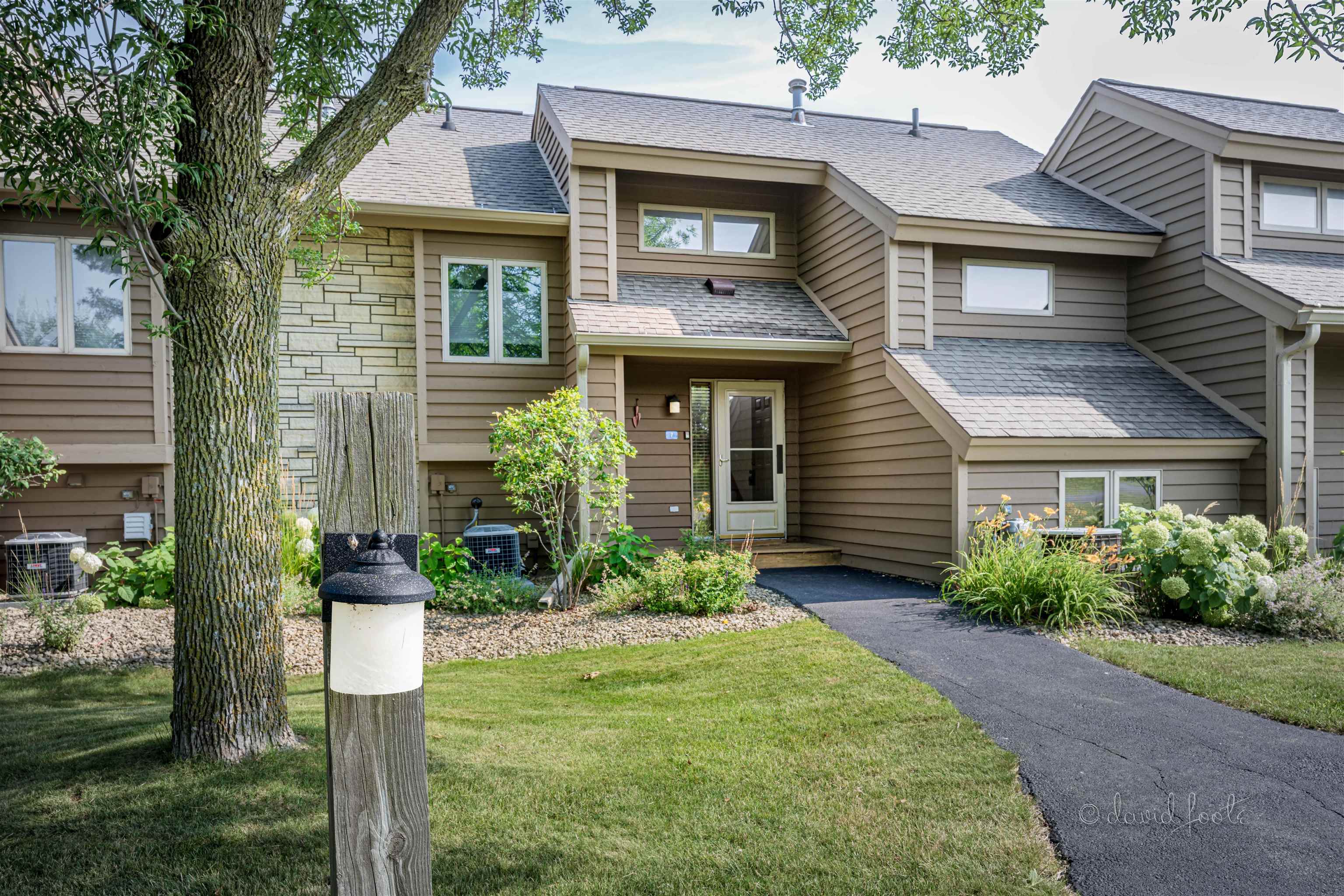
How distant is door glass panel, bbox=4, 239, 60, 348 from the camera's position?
332 inches

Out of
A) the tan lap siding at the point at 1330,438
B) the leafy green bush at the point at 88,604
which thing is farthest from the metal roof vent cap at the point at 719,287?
the leafy green bush at the point at 88,604

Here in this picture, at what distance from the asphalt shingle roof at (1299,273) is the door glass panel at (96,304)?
40.4 ft

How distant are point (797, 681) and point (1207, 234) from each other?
26.7 ft

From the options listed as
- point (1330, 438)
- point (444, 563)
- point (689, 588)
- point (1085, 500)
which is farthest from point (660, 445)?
point (1330, 438)

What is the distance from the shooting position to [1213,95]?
11500 millimetres

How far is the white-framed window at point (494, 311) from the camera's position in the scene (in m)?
9.67

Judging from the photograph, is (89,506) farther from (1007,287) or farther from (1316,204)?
(1316,204)

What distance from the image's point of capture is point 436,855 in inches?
110

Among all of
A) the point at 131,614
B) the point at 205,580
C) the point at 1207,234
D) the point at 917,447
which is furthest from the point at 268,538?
the point at 1207,234

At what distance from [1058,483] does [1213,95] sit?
23.8ft

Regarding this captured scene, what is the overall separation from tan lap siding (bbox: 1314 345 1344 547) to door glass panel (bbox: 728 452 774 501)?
A: 633 cm

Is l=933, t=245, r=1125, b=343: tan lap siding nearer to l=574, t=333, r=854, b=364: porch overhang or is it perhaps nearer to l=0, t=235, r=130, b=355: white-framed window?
l=574, t=333, r=854, b=364: porch overhang

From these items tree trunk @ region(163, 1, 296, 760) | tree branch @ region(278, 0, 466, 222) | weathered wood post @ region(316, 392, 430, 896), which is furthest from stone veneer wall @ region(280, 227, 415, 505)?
weathered wood post @ region(316, 392, 430, 896)

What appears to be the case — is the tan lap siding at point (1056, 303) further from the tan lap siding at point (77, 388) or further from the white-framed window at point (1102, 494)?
the tan lap siding at point (77, 388)
